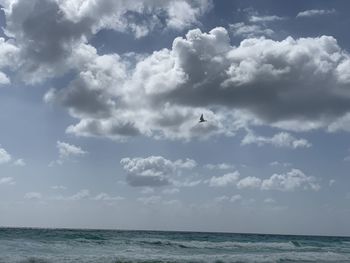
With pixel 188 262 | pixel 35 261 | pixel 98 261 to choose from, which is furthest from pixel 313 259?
pixel 35 261

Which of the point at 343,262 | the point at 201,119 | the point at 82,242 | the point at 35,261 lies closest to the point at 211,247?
the point at 82,242

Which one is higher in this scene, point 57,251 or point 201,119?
point 201,119

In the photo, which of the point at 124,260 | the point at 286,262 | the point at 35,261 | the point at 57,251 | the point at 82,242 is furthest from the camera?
the point at 82,242

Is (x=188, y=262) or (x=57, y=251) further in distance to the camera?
(x=57, y=251)

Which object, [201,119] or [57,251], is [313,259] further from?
[57,251]

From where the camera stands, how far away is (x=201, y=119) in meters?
38.4

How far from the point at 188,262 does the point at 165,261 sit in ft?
5.41

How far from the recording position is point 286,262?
1505 inches

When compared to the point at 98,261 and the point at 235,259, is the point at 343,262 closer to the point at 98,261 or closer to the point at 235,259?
the point at 235,259

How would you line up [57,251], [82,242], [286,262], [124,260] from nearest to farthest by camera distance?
[124,260], [286,262], [57,251], [82,242]

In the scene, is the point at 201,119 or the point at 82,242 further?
the point at 82,242

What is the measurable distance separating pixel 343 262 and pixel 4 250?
2714 centimetres

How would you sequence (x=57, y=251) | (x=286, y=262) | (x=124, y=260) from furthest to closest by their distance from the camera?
1. (x=57, y=251)
2. (x=286, y=262)
3. (x=124, y=260)

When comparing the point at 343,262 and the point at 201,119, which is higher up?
the point at 201,119
